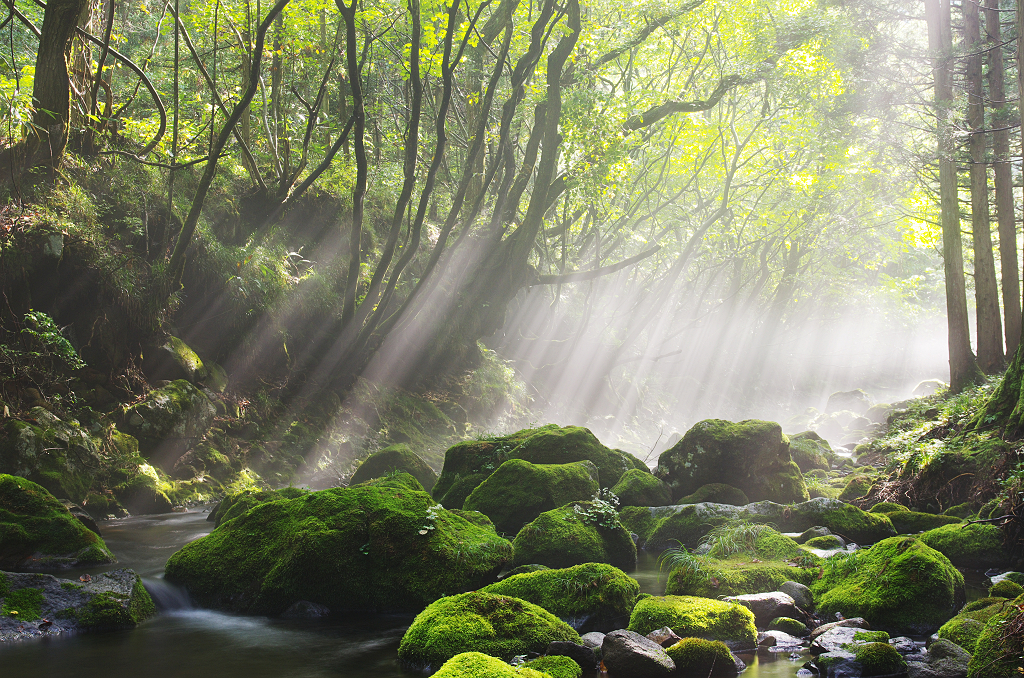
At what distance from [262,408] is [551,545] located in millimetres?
7988

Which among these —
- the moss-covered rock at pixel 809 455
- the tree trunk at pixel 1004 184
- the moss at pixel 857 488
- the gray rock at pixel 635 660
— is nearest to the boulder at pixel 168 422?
the gray rock at pixel 635 660

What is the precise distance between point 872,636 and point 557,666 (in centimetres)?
219

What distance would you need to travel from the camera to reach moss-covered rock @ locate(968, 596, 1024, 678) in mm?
3234

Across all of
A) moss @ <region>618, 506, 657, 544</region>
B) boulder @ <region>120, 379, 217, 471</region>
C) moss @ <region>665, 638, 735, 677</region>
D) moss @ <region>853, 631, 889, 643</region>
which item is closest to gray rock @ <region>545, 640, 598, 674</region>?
moss @ <region>665, 638, 735, 677</region>

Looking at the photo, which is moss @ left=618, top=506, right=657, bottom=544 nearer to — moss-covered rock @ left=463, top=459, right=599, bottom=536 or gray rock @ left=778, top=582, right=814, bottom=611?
moss-covered rock @ left=463, top=459, right=599, bottom=536

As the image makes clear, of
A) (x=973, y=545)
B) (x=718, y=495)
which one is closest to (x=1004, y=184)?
(x=718, y=495)

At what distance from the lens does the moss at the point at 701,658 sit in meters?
3.91

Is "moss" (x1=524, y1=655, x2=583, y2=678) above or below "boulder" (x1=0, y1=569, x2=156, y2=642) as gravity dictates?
above

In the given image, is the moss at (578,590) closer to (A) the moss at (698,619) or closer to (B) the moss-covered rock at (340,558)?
(A) the moss at (698,619)

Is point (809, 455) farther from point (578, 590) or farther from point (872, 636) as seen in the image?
point (578, 590)

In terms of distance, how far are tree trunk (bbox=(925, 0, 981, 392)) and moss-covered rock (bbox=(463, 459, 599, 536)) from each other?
894 cm

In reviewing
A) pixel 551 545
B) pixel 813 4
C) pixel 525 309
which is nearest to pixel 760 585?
pixel 551 545

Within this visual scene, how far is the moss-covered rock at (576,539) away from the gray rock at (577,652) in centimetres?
192

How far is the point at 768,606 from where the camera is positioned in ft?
15.7
